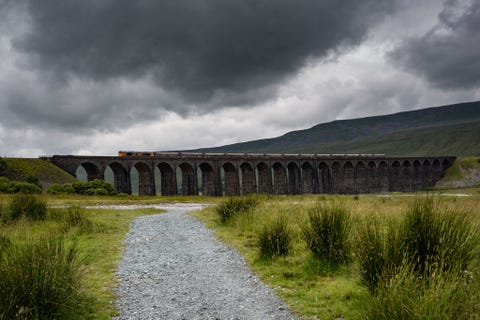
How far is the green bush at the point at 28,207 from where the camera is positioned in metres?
14.5

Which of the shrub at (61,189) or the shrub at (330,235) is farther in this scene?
the shrub at (61,189)

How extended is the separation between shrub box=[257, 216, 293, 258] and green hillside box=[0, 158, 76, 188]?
1509 inches

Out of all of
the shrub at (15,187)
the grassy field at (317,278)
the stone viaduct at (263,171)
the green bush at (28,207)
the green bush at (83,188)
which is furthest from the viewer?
the stone viaduct at (263,171)

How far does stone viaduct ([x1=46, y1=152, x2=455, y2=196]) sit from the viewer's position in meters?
51.2

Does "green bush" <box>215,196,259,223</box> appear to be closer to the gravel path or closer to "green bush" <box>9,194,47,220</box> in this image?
the gravel path

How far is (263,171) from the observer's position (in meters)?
67.9

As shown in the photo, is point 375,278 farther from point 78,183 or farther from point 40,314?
point 78,183

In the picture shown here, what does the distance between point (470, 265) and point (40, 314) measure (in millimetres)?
6184

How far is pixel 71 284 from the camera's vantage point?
17.1 feet

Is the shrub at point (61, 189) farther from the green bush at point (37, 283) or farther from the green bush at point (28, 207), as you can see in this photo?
the green bush at point (37, 283)

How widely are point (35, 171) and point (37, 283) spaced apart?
4242 cm

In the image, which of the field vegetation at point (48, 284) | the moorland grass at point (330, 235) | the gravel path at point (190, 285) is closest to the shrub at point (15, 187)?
the gravel path at point (190, 285)

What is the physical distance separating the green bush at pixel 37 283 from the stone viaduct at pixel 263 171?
39864mm

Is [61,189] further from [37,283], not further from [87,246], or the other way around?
[37,283]
